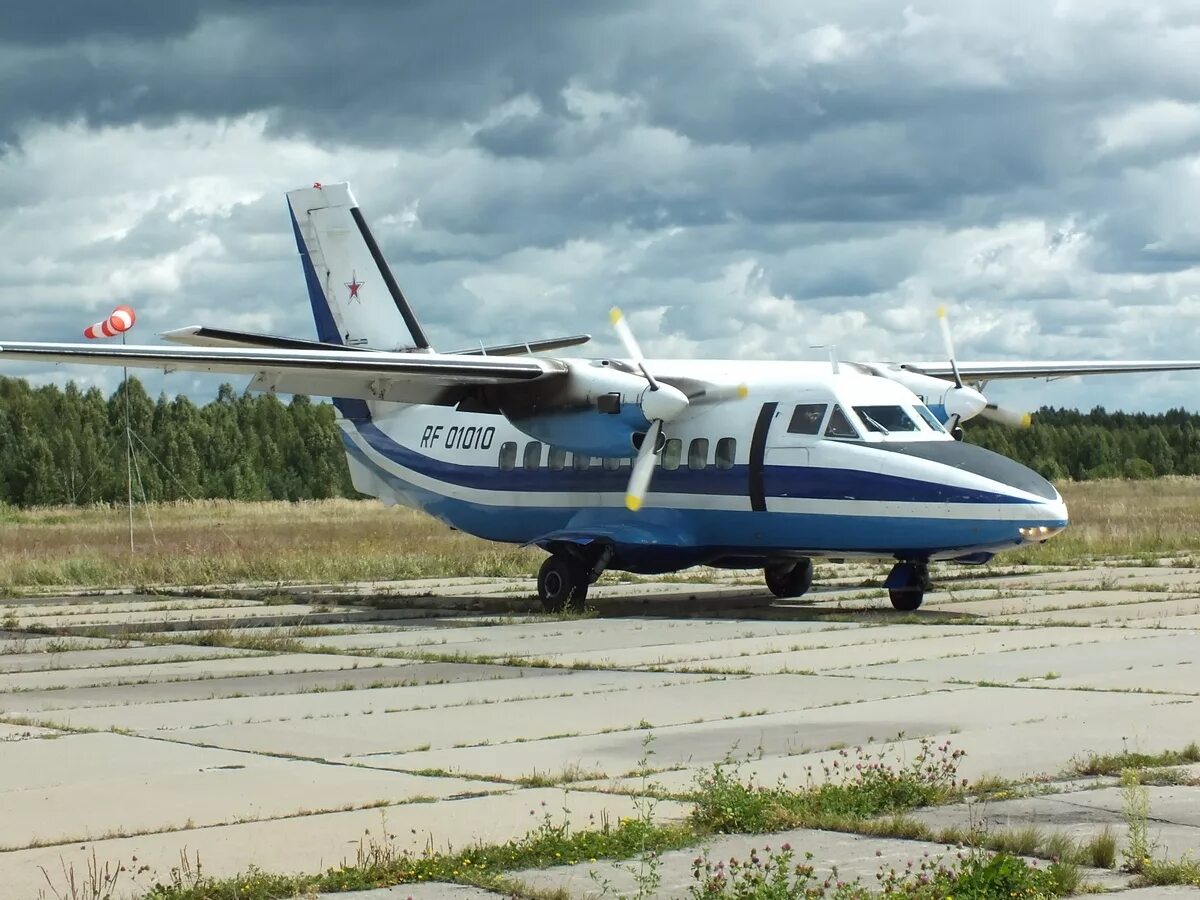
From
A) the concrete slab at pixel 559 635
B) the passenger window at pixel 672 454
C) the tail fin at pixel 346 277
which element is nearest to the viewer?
the concrete slab at pixel 559 635

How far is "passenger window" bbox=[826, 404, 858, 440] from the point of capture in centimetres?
2111

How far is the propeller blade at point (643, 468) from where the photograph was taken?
73.0 feet

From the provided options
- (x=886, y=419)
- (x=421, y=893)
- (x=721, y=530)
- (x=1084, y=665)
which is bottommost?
(x=1084, y=665)

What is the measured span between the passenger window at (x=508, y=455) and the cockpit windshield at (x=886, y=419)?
6.32 meters

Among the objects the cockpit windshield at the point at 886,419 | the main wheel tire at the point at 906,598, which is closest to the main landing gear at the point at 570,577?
the main wheel tire at the point at 906,598

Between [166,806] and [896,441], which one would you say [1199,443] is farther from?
[166,806]

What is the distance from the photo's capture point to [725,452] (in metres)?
22.2

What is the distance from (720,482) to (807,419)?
153 centimetres

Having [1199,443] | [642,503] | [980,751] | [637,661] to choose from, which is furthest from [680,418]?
[1199,443]

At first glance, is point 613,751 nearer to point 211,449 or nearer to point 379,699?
point 379,699

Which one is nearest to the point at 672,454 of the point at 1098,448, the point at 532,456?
the point at 532,456

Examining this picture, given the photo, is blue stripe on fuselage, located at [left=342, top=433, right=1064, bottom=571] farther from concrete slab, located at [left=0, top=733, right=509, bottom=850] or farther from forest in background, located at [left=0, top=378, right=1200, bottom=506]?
forest in background, located at [left=0, top=378, right=1200, bottom=506]

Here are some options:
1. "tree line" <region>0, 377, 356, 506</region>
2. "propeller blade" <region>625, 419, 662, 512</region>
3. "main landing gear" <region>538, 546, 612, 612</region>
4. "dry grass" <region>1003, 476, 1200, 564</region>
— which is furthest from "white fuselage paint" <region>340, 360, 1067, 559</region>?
"tree line" <region>0, 377, 356, 506</region>

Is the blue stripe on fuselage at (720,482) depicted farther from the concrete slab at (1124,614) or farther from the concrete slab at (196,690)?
the concrete slab at (196,690)
